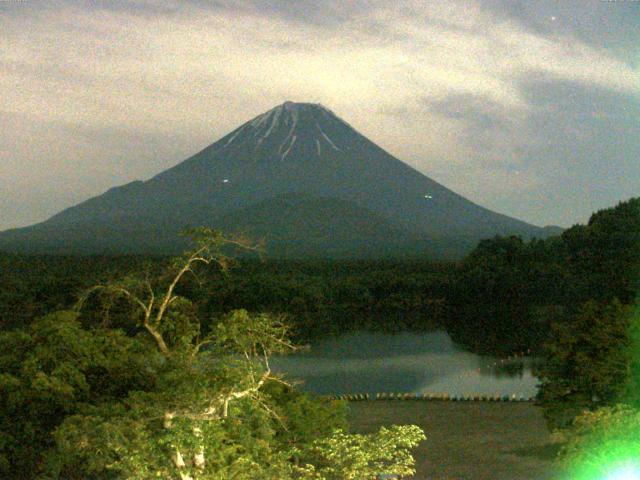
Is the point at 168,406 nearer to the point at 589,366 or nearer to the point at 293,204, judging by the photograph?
the point at 589,366

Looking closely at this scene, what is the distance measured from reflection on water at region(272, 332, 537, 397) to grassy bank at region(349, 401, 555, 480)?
14.2 ft

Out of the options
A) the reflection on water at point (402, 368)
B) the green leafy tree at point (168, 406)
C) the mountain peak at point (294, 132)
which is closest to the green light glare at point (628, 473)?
the green leafy tree at point (168, 406)

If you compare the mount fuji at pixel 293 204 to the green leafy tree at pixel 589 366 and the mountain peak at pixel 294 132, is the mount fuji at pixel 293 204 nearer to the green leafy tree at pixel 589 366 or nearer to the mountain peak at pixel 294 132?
the mountain peak at pixel 294 132

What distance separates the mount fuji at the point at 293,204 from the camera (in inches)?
3219

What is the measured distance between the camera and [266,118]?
343 feet

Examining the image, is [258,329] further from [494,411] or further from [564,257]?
[564,257]

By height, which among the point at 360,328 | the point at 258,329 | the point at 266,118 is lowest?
the point at 360,328

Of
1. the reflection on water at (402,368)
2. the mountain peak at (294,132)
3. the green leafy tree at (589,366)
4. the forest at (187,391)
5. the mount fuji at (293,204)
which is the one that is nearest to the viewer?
the forest at (187,391)

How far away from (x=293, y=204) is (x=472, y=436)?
75597 millimetres

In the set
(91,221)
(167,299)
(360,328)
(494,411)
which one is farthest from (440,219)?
(167,299)

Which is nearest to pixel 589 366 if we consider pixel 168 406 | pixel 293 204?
pixel 168 406

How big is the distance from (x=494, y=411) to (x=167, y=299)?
773 centimetres

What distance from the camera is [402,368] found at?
2612 centimetres

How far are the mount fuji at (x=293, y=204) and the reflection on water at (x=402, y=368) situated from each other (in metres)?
45.3
